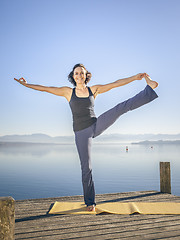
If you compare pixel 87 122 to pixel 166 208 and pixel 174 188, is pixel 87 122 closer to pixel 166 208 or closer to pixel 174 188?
pixel 166 208

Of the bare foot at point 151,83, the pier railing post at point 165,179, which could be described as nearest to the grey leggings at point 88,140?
the bare foot at point 151,83

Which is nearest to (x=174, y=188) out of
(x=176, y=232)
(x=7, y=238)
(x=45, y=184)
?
(x=45, y=184)

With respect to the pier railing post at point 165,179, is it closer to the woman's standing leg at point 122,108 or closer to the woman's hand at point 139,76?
the woman's standing leg at point 122,108

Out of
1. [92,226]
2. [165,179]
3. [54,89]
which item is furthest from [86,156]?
[165,179]

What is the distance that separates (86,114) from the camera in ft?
12.6

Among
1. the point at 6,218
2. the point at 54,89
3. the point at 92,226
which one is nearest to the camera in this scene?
the point at 6,218

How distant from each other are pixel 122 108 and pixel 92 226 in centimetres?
174

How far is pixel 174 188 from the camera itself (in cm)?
1723

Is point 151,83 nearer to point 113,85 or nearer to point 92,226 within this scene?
point 113,85

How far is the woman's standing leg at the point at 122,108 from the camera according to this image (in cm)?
351

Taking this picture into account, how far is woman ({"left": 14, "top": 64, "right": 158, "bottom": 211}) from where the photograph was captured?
3797 mm

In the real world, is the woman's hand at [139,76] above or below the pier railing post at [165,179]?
above

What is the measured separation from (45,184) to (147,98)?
1639cm

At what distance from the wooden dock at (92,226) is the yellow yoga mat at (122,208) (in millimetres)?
168
